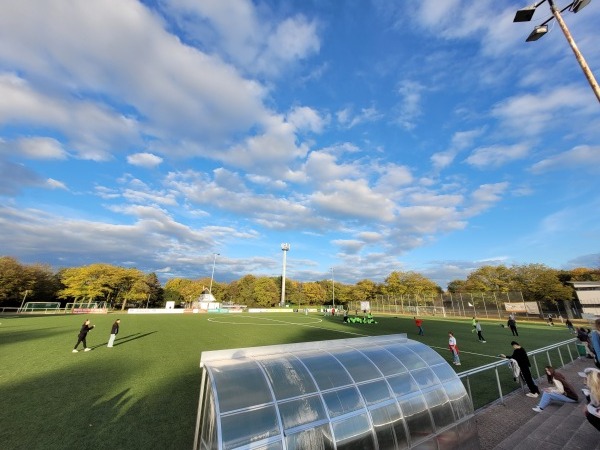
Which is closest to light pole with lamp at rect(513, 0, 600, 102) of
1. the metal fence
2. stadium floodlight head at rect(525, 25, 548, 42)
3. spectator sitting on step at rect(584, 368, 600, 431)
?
stadium floodlight head at rect(525, 25, 548, 42)

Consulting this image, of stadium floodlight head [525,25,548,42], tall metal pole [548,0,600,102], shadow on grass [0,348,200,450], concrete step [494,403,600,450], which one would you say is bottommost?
shadow on grass [0,348,200,450]

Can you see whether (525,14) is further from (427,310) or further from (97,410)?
(427,310)

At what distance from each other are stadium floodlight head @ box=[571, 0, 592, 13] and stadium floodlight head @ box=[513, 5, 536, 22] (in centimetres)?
102

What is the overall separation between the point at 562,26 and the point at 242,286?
114 meters

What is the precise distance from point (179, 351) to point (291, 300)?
104333mm

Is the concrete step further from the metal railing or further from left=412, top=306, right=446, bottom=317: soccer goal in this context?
left=412, top=306, right=446, bottom=317: soccer goal

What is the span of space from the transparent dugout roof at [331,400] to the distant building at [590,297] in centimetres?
6568

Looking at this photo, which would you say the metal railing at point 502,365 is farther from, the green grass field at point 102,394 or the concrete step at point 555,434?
the concrete step at point 555,434

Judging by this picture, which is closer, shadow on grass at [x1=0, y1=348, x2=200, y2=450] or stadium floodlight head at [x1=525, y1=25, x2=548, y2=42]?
shadow on grass at [x1=0, y1=348, x2=200, y2=450]

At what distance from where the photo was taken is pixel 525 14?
8984 mm

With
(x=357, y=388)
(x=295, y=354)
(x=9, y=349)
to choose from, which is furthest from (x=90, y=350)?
(x=357, y=388)

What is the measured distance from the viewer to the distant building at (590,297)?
1905 inches

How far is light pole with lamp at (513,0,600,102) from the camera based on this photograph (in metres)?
7.70

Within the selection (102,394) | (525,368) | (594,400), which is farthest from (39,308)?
(594,400)
